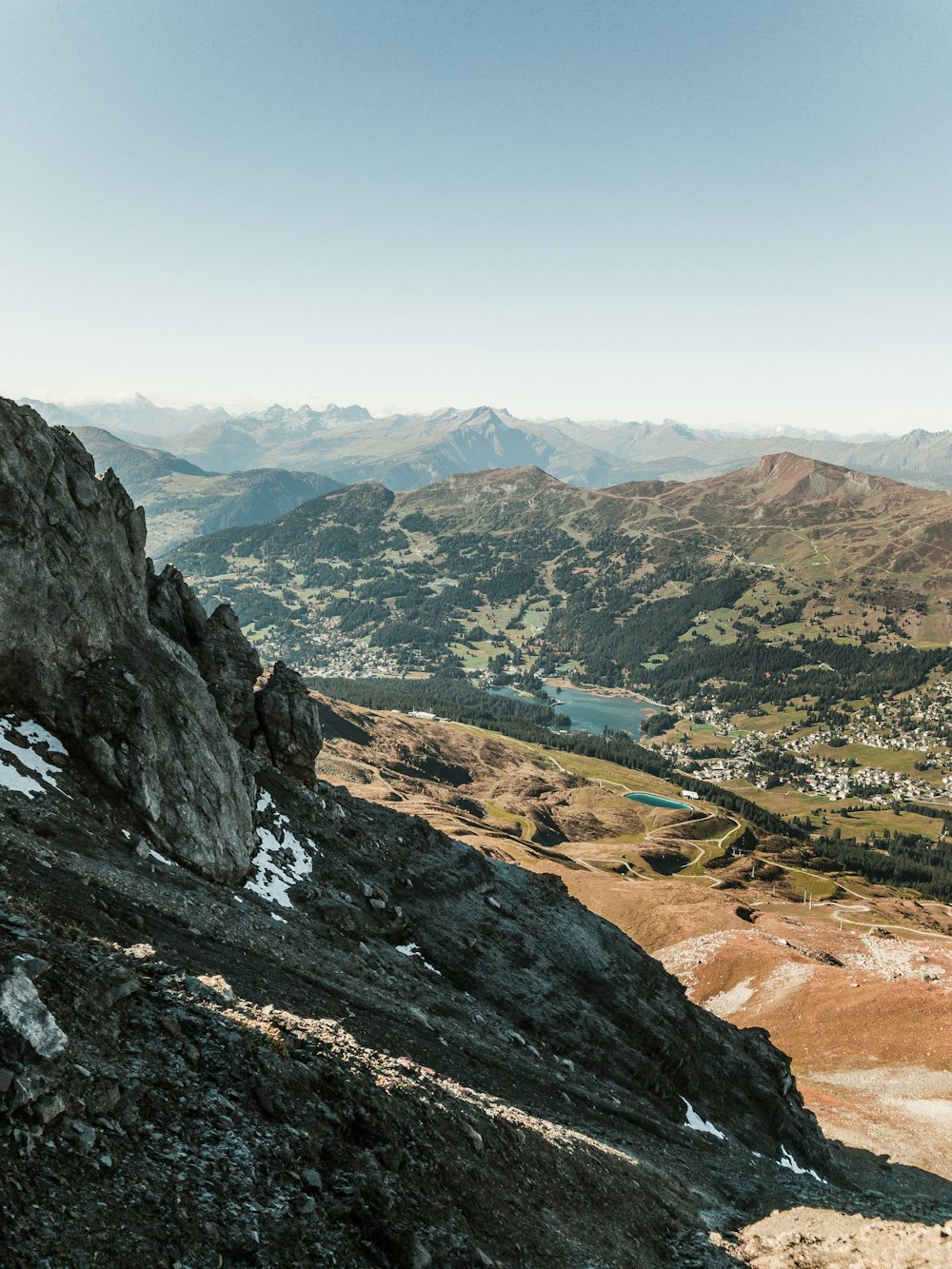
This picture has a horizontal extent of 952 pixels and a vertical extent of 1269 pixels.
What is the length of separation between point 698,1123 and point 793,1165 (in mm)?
9915

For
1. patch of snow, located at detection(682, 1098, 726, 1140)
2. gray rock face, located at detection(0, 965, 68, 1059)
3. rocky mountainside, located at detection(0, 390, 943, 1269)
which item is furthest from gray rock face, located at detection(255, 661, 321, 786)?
gray rock face, located at detection(0, 965, 68, 1059)

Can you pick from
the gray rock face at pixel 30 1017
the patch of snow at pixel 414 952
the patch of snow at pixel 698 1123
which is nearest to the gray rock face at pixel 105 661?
the patch of snow at pixel 414 952

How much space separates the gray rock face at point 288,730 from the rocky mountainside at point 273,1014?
0.25m

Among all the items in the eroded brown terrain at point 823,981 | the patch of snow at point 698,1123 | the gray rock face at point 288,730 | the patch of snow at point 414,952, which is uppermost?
the gray rock face at point 288,730

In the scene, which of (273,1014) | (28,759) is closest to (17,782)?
(28,759)

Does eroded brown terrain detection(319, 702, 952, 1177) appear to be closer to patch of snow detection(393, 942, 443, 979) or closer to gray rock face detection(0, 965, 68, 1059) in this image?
patch of snow detection(393, 942, 443, 979)

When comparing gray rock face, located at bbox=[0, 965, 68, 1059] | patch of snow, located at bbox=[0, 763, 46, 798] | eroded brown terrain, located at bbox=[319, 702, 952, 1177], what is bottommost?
eroded brown terrain, located at bbox=[319, 702, 952, 1177]

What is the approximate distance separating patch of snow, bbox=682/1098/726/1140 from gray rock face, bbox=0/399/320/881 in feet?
123

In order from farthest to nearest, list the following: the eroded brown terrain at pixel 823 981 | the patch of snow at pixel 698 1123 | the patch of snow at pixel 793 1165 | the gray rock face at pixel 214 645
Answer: the eroded brown terrain at pixel 823 981
the gray rock face at pixel 214 645
the patch of snow at pixel 793 1165
the patch of snow at pixel 698 1123

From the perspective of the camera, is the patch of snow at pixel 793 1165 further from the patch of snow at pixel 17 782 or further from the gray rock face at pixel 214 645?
the patch of snow at pixel 17 782

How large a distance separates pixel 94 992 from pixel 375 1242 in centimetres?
937

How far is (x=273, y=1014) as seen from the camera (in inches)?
925

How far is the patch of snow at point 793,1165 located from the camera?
52906mm

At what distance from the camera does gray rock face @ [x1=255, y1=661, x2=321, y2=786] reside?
61.3 m
